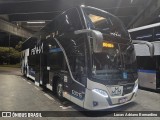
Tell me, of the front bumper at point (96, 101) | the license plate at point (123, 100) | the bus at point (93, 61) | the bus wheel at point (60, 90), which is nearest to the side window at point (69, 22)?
the bus at point (93, 61)

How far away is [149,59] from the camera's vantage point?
11141 mm

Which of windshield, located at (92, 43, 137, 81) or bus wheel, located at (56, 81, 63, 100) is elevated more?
windshield, located at (92, 43, 137, 81)

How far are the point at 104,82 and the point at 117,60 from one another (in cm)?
103

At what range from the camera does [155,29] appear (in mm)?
10859

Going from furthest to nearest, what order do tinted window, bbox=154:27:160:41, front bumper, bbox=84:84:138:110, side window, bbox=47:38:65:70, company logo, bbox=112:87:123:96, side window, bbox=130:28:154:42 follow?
side window, bbox=130:28:154:42
tinted window, bbox=154:27:160:41
side window, bbox=47:38:65:70
company logo, bbox=112:87:123:96
front bumper, bbox=84:84:138:110

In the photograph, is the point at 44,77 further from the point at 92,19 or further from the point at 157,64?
the point at 157,64

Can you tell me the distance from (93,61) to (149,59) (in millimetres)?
5552

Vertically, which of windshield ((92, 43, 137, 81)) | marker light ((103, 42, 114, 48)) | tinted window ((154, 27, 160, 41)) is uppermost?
tinted window ((154, 27, 160, 41))

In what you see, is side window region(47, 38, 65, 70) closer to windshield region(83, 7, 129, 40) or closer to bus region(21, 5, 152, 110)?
bus region(21, 5, 152, 110)

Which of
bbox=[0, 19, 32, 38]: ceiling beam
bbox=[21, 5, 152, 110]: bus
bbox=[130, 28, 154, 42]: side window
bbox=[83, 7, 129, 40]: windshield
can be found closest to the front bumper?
bbox=[21, 5, 152, 110]: bus

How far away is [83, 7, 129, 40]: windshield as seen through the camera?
732cm

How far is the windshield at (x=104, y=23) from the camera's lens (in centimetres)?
732

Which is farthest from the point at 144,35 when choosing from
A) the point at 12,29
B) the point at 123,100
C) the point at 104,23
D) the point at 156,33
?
the point at 12,29

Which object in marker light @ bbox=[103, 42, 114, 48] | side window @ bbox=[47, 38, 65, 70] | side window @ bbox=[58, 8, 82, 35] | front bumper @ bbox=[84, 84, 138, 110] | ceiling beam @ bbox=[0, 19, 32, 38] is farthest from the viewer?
ceiling beam @ bbox=[0, 19, 32, 38]
